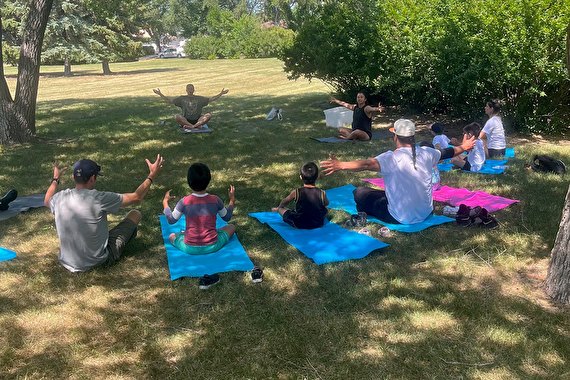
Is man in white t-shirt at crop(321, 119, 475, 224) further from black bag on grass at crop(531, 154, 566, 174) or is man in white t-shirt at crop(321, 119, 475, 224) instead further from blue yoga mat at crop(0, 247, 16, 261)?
blue yoga mat at crop(0, 247, 16, 261)

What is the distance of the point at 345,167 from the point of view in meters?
5.18

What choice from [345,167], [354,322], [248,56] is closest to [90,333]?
[354,322]

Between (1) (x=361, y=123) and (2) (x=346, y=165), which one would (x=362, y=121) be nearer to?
(1) (x=361, y=123)

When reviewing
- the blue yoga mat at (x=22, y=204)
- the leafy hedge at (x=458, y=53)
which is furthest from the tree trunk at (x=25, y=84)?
the leafy hedge at (x=458, y=53)

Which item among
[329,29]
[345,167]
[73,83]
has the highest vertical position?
[329,29]

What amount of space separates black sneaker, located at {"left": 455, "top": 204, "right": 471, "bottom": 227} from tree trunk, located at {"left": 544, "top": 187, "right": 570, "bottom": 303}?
1641mm

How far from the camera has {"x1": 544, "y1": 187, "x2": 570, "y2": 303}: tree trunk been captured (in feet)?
13.9

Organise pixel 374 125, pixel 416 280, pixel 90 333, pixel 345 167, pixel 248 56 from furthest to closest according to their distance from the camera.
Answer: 1. pixel 248 56
2. pixel 374 125
3. pixel 345 167
4. pixel 416 280
5. pixel 90 333

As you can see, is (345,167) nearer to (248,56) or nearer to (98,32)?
(98,32)

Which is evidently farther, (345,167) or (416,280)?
(345,167)

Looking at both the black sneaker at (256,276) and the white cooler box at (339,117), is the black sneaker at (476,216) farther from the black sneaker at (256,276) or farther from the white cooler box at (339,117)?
the white cooler box at (339,117)

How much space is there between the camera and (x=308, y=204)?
6.05 metres

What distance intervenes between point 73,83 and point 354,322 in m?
28.6

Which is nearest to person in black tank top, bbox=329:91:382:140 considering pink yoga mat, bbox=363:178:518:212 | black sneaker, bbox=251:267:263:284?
pink yoga mat, bbox=363:178:518:212
